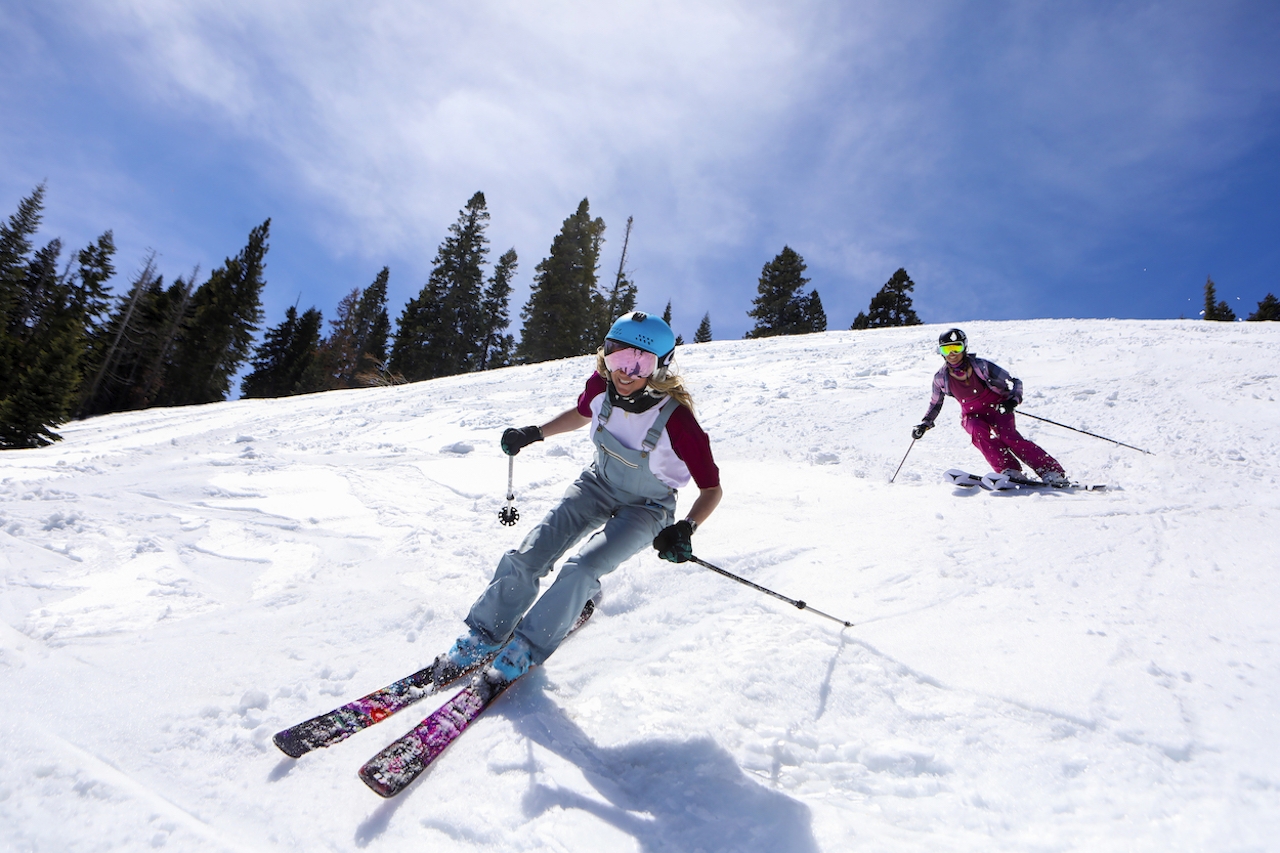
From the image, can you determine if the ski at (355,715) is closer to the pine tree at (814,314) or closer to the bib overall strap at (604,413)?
the bib overall strap at (604,413)

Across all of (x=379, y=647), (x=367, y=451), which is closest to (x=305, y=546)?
(x=379, y=647)

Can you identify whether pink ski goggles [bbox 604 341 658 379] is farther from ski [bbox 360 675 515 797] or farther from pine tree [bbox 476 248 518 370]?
pine tree [bbox 476 248 518 370]

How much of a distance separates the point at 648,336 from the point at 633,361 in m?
0.17

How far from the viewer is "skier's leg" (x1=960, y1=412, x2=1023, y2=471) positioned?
20.9 feet

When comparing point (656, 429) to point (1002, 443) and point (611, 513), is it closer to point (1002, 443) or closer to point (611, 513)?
point (611, 513)

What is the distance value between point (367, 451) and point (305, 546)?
3.97 metres

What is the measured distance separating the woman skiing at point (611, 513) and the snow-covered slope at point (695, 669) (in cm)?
31

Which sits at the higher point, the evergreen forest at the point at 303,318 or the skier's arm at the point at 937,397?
the evergreen forest at the point at 303,318

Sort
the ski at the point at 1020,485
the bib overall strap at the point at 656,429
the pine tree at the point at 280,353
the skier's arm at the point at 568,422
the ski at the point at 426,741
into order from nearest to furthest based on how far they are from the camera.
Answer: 1. the ski at the point at 426,741
2. the bib overall strap at the point at 656,429
3. the skier's arm at the point at 568,422
4. the ski at the point at 1020,485
5. the pine tree at the point at 280,353

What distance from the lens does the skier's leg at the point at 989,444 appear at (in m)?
6.37

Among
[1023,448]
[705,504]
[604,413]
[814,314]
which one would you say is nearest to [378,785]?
[705,504]

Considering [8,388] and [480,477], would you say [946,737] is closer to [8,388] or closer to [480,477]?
[480,477]

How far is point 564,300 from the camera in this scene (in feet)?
117

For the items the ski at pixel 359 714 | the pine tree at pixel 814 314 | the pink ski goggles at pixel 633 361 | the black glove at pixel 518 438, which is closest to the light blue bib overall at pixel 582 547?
the pink ski goggles at pixel 633 361
